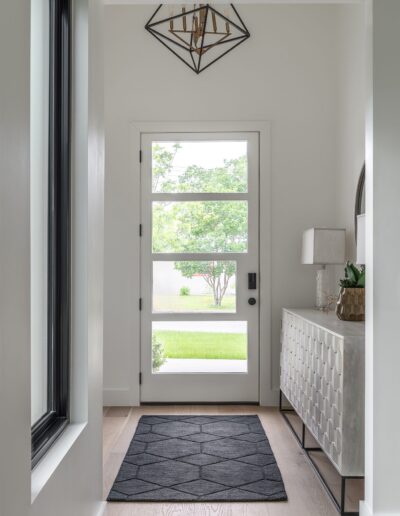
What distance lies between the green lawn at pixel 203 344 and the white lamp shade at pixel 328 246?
102 centimetres

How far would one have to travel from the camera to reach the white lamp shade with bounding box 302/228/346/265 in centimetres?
392

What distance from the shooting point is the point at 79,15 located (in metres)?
2.19

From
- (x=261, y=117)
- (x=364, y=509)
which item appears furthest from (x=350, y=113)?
(x=364, y=509)

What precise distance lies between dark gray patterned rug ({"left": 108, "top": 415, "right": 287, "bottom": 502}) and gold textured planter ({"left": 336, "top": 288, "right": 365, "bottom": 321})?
0.97 metres

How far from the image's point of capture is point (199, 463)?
3195 mm

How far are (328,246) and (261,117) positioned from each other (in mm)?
1300

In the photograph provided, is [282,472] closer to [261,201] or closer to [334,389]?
[334,389]

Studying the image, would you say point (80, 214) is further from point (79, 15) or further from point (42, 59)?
point (79, 15)

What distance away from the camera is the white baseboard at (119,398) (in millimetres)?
4508

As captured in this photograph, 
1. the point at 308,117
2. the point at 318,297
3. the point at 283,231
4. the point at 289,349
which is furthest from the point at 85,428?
the point at 308,117

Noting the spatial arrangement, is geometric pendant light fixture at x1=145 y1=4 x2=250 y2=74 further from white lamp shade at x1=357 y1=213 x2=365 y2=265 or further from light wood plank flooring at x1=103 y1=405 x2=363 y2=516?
light wood plank flooring at x1=103 y1=405 x2=363 y2=516
